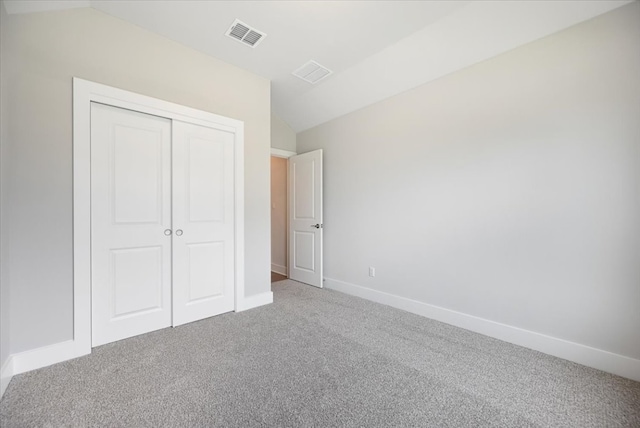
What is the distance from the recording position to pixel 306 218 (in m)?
4.10

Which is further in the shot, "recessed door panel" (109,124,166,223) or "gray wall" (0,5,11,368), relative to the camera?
"recessed door panel" (109,124,166,223)

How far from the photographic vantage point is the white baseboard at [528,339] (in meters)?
1.80

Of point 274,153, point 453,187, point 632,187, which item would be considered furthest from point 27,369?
point 632,187

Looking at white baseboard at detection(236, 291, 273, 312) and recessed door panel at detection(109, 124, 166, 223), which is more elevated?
recessed door panel at detection(109, 124, 166, 223)

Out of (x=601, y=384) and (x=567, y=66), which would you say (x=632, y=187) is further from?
(x=601, y=384)

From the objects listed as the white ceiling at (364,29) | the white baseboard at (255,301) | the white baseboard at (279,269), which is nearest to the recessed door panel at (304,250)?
the white baseboard at (279,269)

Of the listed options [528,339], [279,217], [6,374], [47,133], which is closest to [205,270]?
[6,374]

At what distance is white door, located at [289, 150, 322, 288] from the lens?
3.90 meters

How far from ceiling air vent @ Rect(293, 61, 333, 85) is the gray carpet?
2882 mm

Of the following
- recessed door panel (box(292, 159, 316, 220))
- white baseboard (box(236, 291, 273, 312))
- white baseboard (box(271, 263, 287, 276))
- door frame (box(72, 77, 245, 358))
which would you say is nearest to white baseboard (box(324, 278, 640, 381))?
white baseboard (box(236, 291, 273, 312))

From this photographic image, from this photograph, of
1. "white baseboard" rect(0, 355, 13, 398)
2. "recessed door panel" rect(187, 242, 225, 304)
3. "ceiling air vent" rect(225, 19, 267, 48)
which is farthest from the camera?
"recessed door panel" rect(187, 242, 225, 304)

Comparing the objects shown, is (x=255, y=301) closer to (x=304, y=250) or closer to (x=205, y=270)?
(x=205, y=270)

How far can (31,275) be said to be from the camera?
1.84 meters

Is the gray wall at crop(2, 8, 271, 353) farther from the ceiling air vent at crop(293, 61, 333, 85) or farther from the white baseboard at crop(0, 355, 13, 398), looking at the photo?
the ceiling air vent at crop(293, 61, 333, 85)
